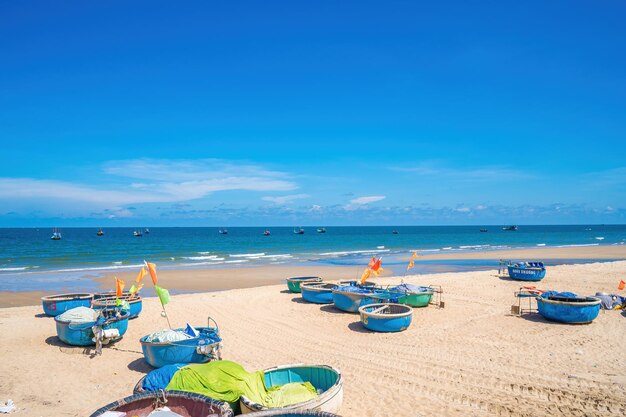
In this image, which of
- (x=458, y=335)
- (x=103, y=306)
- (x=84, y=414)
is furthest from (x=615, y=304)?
(x=103, y=306)

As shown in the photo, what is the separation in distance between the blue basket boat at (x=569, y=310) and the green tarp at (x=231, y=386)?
1094 centimetres

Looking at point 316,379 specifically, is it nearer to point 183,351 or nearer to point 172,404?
point 172,404

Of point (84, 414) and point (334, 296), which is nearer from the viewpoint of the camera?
point (84, 414)

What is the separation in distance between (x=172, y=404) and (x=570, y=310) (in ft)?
44.9

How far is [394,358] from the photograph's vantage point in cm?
1161

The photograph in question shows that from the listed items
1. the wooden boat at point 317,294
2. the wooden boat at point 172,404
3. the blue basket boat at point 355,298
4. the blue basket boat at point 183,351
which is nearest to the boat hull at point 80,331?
the blue basket boat at point 183,351

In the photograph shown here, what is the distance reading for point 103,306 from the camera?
16.1 metres

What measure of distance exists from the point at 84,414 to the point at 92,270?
31.9 m

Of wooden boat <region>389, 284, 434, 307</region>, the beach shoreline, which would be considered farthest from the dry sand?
the beach shoreline

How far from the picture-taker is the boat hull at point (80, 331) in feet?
42.2

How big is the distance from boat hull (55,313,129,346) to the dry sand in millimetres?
271

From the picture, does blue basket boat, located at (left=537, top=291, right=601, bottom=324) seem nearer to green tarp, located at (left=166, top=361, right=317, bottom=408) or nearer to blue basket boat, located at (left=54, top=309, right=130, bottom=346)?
green tarp, located at (left=166, top=361, right=317, bottom=408)

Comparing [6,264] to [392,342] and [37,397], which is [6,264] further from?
[392,342]

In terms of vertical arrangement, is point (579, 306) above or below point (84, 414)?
above
